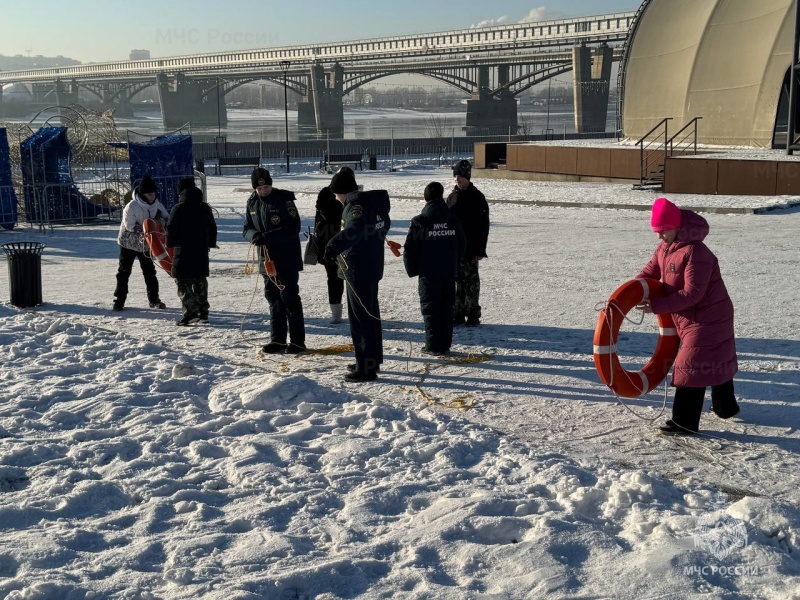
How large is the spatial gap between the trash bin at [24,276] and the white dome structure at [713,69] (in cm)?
2599

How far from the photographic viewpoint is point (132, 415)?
288 inches

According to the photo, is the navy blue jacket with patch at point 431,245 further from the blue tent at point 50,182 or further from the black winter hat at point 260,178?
the blue tent at point 50,182

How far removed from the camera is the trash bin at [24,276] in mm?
11773

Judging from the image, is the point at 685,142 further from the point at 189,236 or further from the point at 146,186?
the point at 189,236

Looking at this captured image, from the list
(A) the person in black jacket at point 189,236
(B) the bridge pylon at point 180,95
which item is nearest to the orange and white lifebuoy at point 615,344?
(A) the person in black jacket at point 189,236

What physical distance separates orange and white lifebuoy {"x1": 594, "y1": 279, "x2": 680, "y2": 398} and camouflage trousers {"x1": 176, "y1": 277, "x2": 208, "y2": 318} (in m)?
5.51

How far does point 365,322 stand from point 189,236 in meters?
3.28

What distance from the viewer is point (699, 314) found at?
6379 mm

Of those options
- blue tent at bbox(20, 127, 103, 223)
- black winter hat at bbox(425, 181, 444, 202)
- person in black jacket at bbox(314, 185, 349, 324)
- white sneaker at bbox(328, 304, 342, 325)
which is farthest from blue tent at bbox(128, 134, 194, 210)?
black winter hat at bbox(425, 181, 444, 202)

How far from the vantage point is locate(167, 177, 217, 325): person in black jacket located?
408 inches

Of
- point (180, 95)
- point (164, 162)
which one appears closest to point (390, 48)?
point (180, 95)

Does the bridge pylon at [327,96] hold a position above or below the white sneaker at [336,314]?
above

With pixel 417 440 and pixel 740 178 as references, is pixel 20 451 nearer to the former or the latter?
pixel 417 440

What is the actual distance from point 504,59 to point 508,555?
8473 centimetres
